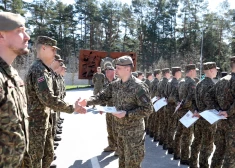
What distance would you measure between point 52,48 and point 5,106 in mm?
2184

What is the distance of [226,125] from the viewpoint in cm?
423

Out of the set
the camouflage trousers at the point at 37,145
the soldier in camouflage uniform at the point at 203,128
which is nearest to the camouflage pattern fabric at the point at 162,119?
the soldier in camouflage uniform at the point at 203,128

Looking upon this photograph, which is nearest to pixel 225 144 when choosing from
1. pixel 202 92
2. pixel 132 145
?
pixel 202 92

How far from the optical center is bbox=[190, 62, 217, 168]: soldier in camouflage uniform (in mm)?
4852

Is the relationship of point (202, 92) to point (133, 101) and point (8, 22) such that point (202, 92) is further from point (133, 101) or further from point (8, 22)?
point (8, 22)

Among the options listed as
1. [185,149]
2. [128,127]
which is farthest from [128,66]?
[185,149]

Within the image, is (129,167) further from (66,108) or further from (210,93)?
(210,93)

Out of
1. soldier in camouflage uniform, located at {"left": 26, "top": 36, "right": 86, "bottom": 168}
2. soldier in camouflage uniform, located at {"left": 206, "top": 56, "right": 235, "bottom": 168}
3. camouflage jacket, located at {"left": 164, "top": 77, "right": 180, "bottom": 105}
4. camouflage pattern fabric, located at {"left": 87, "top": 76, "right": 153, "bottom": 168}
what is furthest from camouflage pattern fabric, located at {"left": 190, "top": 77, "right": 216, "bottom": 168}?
soldier in camouflage uniform, located at {"left": 26, "top": 36, "right": 86, "bottom": 168}

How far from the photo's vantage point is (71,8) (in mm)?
47719

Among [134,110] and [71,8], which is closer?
[134,110]

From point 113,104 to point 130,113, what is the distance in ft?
2.39

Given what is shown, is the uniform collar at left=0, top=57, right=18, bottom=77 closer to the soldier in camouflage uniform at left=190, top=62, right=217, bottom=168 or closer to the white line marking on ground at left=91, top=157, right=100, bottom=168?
the soldier in camouflage uniform at left=190, top=62, right=217, bottom=168

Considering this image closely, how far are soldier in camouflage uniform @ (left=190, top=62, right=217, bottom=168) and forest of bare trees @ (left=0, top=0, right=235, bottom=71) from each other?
40.0 metres

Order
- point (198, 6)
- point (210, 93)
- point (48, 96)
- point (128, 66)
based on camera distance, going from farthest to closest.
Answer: point (198, 6)
point (210, 93)
point (128, 66)
point (48, 96)
